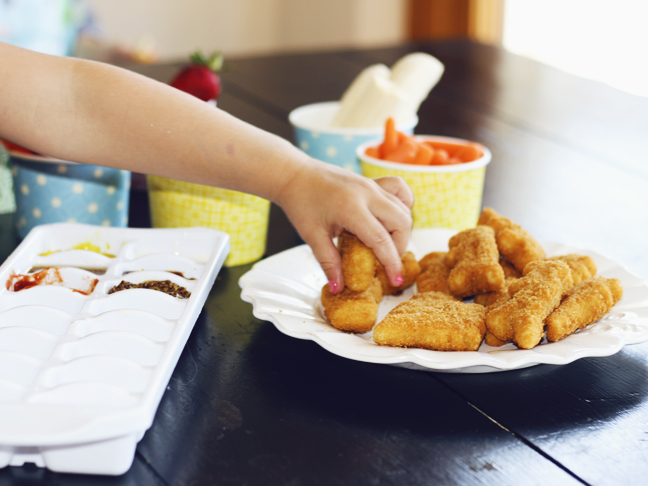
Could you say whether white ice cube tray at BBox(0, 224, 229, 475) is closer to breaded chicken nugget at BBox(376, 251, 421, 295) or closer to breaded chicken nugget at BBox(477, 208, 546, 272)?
breaded chicken nugget at BBox(376, 251, 421, 295)

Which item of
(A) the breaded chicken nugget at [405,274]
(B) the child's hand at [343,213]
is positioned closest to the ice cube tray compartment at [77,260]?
(B) the child's hand at [343,213]

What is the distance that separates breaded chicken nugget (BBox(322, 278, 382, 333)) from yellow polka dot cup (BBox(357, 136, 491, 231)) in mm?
303

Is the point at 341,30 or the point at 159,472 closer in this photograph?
the point at 159,472

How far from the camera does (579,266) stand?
912mm

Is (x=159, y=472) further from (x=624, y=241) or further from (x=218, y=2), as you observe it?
(x=218, y=2)

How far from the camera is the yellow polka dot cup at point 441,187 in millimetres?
1125

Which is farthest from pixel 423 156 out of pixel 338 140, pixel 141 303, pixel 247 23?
pixel 247 23

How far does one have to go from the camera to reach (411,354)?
73 centimetres

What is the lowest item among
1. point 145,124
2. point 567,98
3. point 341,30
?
point 341,30

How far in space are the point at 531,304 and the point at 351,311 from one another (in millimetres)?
210

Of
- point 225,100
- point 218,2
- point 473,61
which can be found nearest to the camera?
point 225,100

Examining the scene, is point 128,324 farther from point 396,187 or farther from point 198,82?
point 198,82

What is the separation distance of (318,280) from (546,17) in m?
3.50

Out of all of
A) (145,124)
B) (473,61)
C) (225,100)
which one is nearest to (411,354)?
(145,124)
